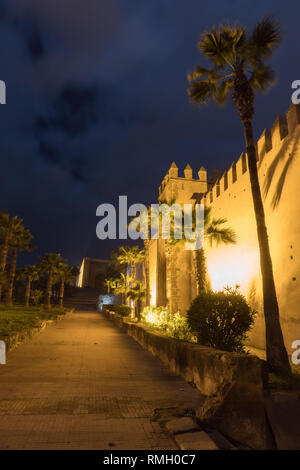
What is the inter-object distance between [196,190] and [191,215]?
34.5ft

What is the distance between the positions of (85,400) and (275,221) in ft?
28.9

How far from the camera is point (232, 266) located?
14.7 meters

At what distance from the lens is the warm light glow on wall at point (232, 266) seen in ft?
42.3

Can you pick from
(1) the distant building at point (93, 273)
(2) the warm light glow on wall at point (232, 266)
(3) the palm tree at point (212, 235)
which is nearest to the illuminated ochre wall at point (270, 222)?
(2) the warm light glow on wall at point (232, 266)

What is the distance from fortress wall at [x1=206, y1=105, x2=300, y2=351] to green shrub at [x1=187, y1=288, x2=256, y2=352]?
2625 mm

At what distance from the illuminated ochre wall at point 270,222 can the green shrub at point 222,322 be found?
2615mm

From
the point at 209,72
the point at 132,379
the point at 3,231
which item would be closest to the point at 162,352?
the point at 132,379

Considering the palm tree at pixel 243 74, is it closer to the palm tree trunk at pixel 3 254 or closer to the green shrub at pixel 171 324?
the green shrub at pixel 171 324

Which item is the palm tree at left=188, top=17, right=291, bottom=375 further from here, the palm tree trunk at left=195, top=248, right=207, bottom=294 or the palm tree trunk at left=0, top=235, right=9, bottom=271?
the palm tree trunk at left=0, top=235, right=9, bottom=271

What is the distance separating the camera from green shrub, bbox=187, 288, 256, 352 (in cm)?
771

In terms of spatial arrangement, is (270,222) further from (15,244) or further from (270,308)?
(15,244)

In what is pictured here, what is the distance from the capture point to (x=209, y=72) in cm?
945

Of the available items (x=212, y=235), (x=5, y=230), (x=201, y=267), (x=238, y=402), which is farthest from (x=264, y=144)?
(x=5, y=230)
